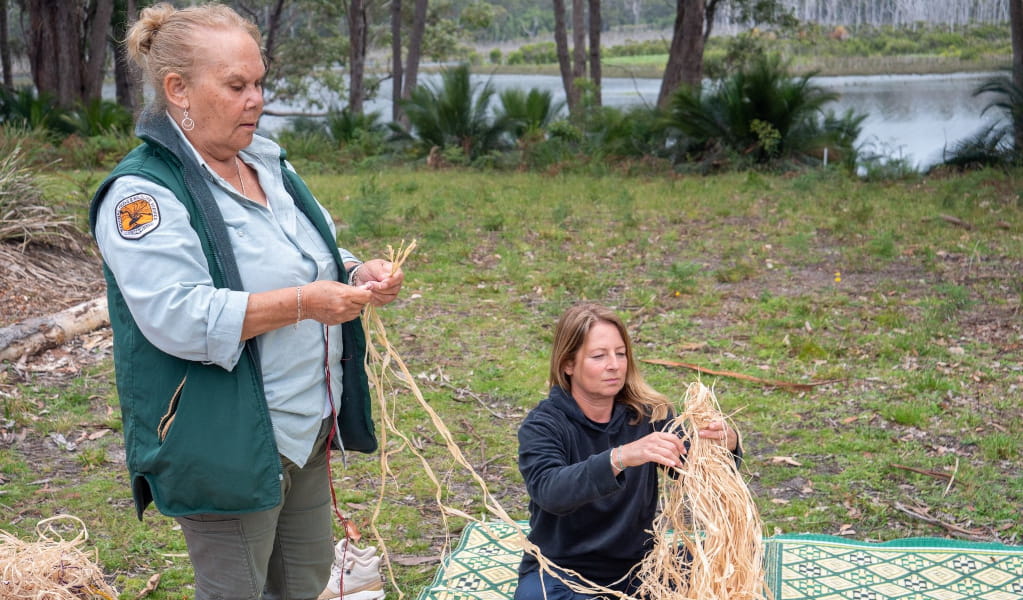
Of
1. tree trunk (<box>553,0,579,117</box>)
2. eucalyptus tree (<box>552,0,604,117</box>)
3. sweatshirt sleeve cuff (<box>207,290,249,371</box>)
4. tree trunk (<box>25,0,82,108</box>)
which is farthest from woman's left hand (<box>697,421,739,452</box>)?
tree trunk (<box>25,0,82,108</box>)

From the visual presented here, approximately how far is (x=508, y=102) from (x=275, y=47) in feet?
54.4

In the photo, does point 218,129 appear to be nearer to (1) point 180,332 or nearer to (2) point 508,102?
(1) point 180,332

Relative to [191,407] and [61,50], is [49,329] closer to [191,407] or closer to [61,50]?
[191,407]

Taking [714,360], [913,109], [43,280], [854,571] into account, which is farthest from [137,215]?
[913,109]

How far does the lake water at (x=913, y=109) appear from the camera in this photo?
1502 cm

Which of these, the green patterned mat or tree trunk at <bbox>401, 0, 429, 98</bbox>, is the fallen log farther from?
tree trunk at <bbox>401, 0, 429, 98</bbox>

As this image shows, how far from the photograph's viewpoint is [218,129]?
2.20 m

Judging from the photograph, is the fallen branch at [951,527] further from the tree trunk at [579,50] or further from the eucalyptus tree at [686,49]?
the tree trunk at [579,50]

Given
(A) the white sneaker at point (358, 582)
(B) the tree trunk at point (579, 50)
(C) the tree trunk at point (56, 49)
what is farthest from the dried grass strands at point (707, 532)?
(C) the tree trunk at point (56, 49)

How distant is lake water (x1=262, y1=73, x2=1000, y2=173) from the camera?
15016mm

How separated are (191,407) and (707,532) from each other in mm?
1263

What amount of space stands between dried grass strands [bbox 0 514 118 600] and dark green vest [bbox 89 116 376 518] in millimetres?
542

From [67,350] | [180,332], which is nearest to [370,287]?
[180,332]

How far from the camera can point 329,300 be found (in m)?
→ 2.12
